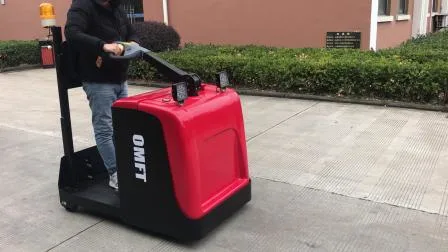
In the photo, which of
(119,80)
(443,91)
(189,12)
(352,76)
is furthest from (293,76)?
(189,12)

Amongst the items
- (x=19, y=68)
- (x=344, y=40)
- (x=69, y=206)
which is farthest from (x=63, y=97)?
(x=19, y=68)

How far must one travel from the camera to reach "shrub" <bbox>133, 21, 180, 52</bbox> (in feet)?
35.3

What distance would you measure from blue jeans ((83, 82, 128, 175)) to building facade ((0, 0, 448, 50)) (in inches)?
298

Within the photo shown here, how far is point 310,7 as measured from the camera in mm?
10547

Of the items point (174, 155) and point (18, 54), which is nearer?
point (174, 155)

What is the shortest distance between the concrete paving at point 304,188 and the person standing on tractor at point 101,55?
67 centimetres

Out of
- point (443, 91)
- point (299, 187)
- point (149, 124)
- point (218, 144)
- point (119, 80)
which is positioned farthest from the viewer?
point (443, 91)

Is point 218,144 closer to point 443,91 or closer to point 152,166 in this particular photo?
point 152,166

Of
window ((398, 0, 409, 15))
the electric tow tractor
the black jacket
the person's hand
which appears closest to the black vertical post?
the electric tow tractor

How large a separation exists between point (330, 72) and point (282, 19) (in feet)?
12.5

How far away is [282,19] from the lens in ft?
36.1

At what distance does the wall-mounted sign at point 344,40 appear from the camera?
10.1 metres

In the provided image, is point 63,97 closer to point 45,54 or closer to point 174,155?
point 174,155

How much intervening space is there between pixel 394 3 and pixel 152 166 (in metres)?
10.9
